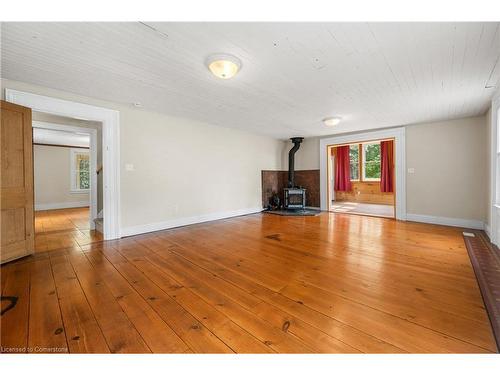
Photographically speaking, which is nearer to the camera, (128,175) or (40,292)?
(40,292)

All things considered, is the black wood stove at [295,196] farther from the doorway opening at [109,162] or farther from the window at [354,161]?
the doorway opening at [109,162]

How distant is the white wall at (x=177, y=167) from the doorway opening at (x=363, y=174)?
419 cm

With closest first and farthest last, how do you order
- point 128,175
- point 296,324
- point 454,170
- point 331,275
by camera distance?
point 296,324 < point 331,275 < point 128,175 < point 454,170

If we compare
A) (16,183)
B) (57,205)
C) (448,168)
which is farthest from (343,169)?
(57,205)

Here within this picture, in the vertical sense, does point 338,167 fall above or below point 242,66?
below

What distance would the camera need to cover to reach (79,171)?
7.86 metres

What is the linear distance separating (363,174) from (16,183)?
9733mm

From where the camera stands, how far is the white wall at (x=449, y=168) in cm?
402

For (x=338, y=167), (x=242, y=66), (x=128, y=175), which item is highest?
(x=242, y=66)

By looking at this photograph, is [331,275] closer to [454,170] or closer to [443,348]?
[443,348]

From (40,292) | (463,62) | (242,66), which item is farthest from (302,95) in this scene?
(40,292)
